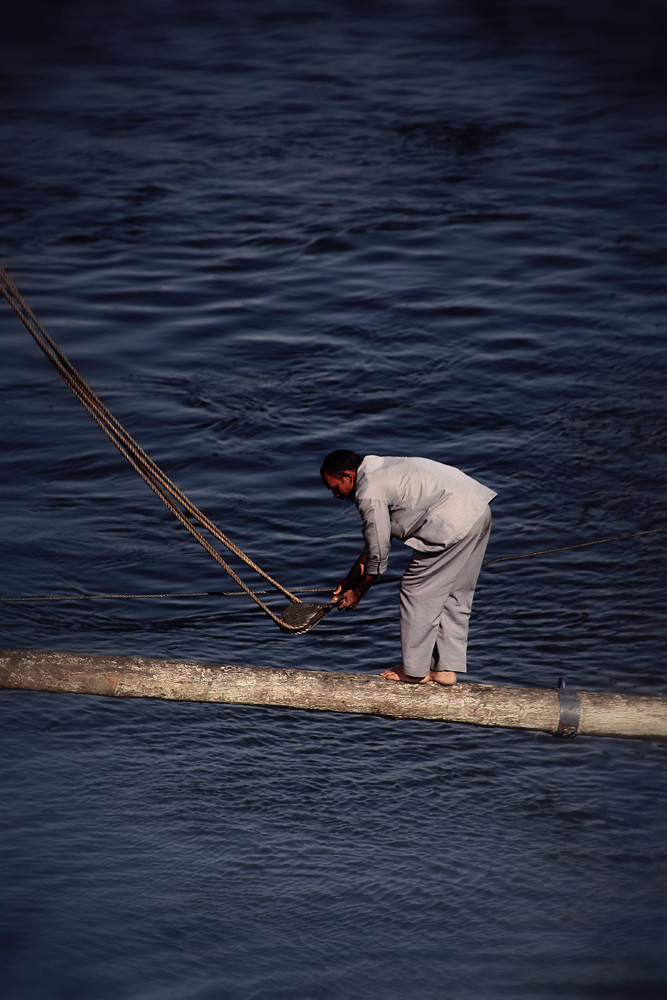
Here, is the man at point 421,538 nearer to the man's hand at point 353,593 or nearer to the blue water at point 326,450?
the man's hand at point 353,593

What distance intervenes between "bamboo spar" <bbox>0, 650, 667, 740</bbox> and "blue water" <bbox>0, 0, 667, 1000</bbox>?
0.73 meters

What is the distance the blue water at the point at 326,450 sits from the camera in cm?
503

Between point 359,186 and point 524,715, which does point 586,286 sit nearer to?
point 359,186

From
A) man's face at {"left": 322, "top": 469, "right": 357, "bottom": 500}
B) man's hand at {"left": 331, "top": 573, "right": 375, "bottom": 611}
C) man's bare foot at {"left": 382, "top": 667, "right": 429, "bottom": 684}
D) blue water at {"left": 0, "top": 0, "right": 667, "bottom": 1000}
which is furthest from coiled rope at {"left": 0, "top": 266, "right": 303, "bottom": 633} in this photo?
blue water at {"left": 0, "top": 0, "right": 667, "bottom": 1000}

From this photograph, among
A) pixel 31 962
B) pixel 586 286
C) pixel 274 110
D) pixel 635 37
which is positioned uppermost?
pixel 635 37

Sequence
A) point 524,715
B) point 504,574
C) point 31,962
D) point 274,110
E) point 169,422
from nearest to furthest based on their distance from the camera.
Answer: point 31,962 → point 524,715 → point 504,574 → point 169,422 → point 274,110

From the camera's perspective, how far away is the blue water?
5.03 meters

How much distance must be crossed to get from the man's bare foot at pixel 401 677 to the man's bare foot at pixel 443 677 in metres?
0.04

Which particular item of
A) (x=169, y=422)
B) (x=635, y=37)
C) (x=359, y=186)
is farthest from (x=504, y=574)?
(x=635, y=37)

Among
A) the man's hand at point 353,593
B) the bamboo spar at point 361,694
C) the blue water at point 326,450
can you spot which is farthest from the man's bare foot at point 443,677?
the blue water at point 326,450

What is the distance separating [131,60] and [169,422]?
14487 mm

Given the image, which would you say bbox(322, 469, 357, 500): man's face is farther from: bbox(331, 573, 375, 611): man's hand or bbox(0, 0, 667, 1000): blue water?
bbox(0, 0, 667, 1000): blue water

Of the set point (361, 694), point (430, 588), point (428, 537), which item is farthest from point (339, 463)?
point (361, 694)

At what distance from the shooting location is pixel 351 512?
965 cm
